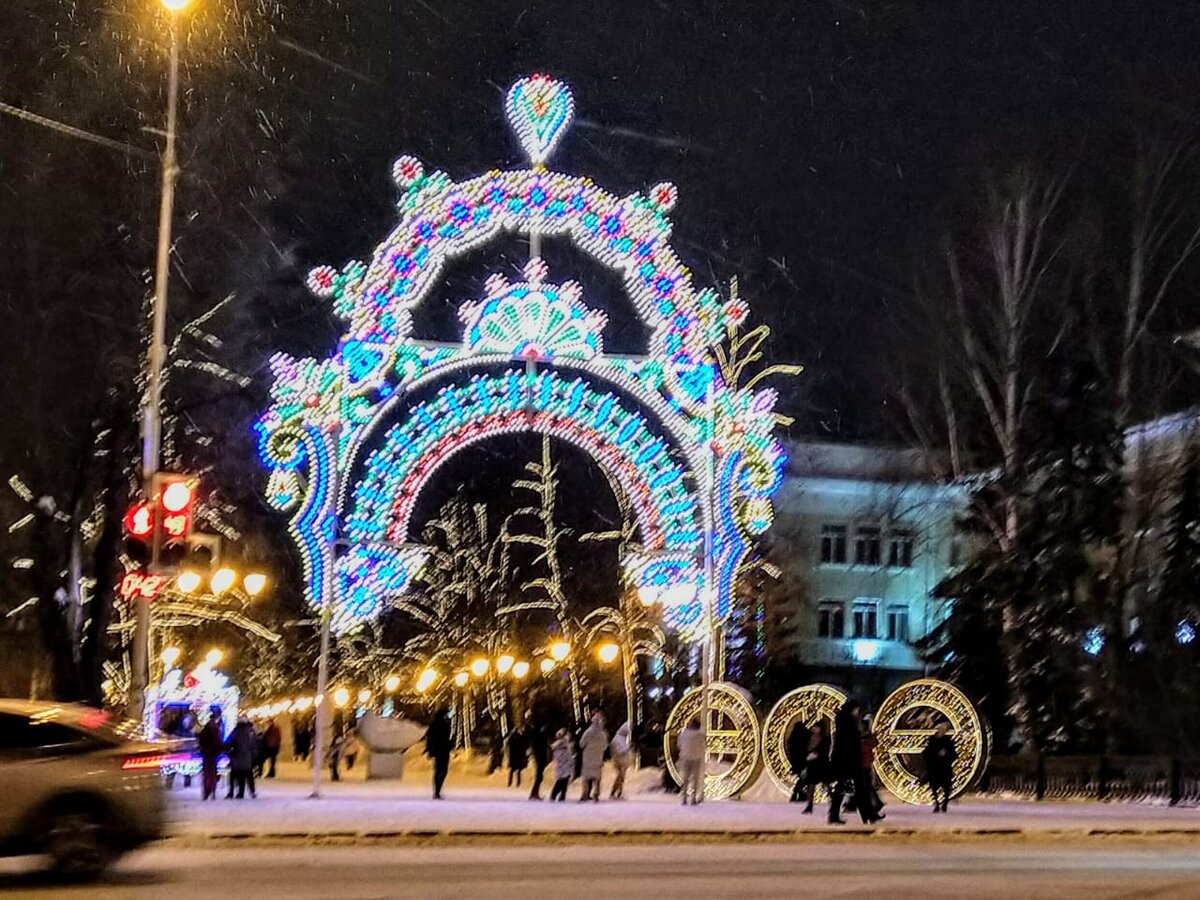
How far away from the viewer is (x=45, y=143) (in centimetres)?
3098

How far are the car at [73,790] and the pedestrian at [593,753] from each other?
14821 millimetres

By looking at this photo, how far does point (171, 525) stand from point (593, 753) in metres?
13.0

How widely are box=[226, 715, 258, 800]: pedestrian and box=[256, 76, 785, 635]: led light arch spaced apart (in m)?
2.52

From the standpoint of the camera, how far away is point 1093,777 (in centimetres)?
3672

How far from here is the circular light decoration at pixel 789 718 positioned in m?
31.0

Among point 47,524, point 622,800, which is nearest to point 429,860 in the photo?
point 622,800

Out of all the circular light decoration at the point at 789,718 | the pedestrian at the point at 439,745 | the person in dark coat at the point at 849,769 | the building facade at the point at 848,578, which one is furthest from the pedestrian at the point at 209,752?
the building facade at the point at 848,578

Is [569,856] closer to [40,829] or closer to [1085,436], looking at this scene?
[40,829]

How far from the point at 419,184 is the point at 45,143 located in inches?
255

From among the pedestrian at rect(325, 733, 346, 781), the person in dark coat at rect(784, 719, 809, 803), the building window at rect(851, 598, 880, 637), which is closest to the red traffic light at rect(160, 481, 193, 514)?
the person in dark coat at rect(784, 719, 809, 803)

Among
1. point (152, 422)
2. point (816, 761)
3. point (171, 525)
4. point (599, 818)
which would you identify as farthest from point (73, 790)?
point (816, 761)

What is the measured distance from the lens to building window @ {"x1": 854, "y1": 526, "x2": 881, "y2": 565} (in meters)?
69.8

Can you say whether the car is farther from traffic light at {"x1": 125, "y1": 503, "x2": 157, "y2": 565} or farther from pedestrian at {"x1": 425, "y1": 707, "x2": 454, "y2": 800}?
pedestrian at {"x1": 425, "y1": 707, "x2": 454, "y2": 800}

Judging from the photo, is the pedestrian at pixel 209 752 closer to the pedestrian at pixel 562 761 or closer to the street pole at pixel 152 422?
the pedestrian at pixel 562 761
